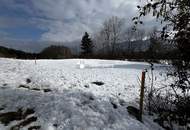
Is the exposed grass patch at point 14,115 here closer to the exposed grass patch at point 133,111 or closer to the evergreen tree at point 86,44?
the exposed grass patch at point 133,111

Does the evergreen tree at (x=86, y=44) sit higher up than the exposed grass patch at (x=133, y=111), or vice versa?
the evergreen tree at (x=86, y=44)

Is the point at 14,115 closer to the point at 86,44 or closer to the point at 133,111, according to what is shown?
the point at 133,111

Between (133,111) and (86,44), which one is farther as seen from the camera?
(86,44)

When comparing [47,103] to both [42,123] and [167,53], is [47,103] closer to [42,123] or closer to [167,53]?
[42,123]

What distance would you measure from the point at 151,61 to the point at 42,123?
12.1 feet

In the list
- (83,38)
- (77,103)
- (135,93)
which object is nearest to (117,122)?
(77,103)

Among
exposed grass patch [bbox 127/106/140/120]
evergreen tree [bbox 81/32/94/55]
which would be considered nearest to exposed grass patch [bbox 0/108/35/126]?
exposed grass patch [bbox 127/106/140/120]

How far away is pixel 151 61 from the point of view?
6.68 m

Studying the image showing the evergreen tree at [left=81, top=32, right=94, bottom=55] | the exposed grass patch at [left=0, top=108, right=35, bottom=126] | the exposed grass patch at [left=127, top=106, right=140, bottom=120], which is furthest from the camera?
the evergreen tree at [left=81, top=32, right=94, bottom=55]

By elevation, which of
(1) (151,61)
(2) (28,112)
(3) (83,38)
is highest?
(3) (83,38)

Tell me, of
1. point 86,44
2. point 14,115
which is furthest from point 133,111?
point 86,44

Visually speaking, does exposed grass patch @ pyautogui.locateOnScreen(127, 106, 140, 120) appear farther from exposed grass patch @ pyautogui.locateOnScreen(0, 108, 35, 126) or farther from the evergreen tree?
the evergreen tree

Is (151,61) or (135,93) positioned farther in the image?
A: (135,93)

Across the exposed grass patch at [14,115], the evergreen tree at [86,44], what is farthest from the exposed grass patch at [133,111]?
the evergreen tree at [86,44]
